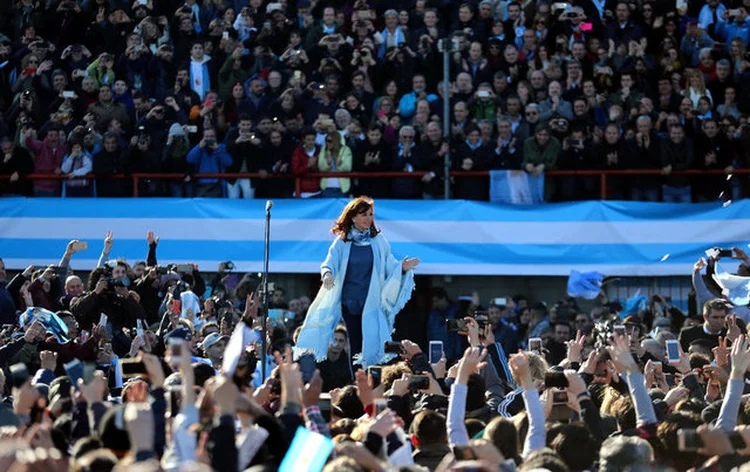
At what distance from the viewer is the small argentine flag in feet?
17.2

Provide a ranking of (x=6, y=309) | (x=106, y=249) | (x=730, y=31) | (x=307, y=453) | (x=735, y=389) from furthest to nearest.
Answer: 1. (x=730, y=31)
2. (x=106, y=249)
3. (x=6, y=309)
4. (x=735, y=389)
5. (x=307, y=453)

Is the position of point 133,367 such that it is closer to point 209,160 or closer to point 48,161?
point 209,160

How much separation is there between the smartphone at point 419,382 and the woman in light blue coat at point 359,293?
3.33 m

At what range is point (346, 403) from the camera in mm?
7668

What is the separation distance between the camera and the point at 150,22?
19.5 metres

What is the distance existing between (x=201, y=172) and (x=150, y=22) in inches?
114

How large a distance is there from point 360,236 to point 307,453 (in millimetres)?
6006

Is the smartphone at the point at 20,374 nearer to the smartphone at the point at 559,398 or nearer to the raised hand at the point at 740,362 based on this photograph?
the smartphone at the point at 559,398

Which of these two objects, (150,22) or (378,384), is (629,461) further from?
(150,22)

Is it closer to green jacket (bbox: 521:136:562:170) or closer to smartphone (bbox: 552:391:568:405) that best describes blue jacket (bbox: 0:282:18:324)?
green jacket (bbox: 521:136:562:170)

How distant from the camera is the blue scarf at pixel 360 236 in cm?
1123

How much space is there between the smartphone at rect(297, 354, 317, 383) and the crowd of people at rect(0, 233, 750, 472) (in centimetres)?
3

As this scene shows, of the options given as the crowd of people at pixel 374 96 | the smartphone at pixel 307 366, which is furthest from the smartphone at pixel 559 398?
the crowd of people at pixel 374 96

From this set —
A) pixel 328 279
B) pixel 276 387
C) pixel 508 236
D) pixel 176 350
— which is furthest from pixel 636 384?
pixel 508 236
